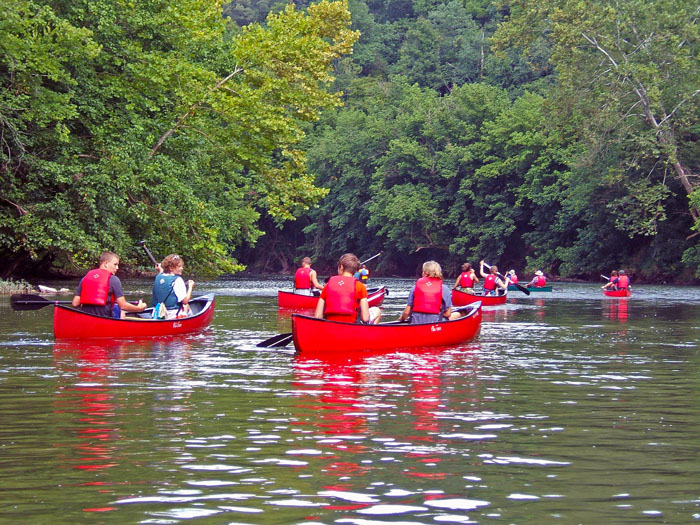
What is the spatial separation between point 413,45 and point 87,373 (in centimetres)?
9032

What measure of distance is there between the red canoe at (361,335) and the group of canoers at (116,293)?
10.3ft

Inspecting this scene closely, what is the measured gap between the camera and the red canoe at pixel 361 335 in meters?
15.3

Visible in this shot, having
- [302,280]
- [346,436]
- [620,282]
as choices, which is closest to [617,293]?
[620,282]

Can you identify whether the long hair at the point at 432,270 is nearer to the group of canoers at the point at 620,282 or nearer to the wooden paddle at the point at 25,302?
the wooden paddle at the point at 25,302

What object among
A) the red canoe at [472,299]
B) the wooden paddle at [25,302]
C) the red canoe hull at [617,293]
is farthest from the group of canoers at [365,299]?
the red canoe hull at [617,293]

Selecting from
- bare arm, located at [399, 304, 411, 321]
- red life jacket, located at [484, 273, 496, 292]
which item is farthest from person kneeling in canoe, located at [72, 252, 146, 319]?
red life jacket, located at [484, 273, 496, 292]

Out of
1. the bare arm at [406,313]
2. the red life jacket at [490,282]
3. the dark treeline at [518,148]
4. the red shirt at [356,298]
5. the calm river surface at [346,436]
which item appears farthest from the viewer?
the dark treeline at [518,148]

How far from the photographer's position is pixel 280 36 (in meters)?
34.7

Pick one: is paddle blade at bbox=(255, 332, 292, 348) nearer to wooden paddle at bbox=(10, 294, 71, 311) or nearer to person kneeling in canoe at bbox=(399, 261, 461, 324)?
person kneeling in canoe at bbox=(399, 261, 461, 324)

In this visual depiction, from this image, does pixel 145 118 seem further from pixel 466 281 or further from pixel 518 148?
pixel 518 148

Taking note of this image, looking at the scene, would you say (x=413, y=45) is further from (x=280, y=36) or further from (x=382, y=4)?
(x=280, y=36)

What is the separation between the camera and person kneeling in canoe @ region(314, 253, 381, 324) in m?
16.0

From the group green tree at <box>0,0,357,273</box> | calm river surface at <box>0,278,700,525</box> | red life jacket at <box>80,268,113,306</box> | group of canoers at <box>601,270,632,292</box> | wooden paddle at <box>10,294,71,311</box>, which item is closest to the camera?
calm river surface at <box>0,278,700,525</box>

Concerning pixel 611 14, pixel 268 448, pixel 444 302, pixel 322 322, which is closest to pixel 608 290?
pixel 611 14
